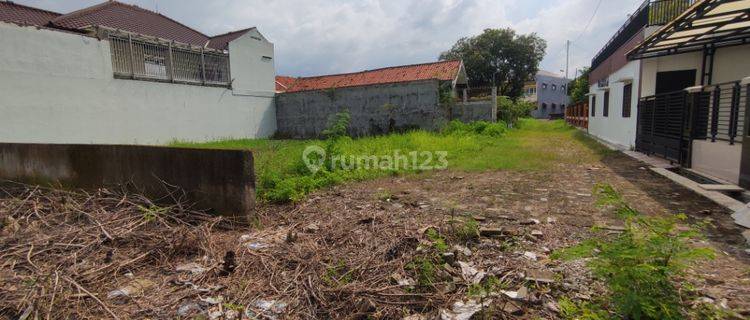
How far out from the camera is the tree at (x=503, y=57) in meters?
33.9

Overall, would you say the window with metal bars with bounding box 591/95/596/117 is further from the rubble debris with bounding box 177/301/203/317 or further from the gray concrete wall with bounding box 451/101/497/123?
the rubble debris with bounding box 177/301/203/317

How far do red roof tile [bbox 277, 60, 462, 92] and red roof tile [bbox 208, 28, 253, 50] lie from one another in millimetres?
4268

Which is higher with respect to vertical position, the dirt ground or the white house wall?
the white house wall

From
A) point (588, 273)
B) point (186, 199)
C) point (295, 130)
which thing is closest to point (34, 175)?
point (186, 199)

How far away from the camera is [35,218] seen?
14.5 ft

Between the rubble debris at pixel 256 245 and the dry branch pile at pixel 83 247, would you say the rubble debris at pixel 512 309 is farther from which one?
the dry branch pile at pixel 83 247

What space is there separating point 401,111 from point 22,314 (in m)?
13.5

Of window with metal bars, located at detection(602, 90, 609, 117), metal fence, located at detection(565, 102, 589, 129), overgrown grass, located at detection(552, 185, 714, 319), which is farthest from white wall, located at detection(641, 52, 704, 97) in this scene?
metal fence, located at detection(565, 102, 589, 129)

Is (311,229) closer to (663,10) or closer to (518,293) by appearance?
(518,293)

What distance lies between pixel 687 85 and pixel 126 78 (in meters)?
16.7

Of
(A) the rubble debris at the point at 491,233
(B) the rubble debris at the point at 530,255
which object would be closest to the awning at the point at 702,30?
(A) the rubble debris at the point at 491,233

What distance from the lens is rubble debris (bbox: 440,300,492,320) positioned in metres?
2.31

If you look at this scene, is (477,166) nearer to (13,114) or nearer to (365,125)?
(365,125)

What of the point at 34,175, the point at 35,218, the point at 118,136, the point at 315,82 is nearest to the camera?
the point at 35,218
